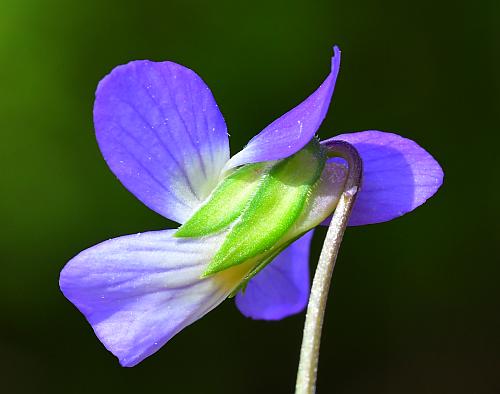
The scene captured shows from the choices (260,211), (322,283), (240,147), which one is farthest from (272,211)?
(240,147)

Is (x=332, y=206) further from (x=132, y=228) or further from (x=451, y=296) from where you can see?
(x=451, y=296)

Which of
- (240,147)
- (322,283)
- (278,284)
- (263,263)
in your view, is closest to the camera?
(322,283)

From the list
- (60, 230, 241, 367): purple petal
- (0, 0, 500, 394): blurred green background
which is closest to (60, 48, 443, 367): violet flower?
(60, 230, 241, 367): purple petal

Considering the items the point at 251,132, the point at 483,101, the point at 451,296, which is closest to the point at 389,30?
the point at 483,101

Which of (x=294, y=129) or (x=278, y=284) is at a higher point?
→ (x=294, y=129)

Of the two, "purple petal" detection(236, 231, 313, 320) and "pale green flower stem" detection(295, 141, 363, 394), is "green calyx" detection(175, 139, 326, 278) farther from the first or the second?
"purple petal" detection(236, 231, 313, 320)

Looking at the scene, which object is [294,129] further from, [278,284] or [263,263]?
[278,284]
